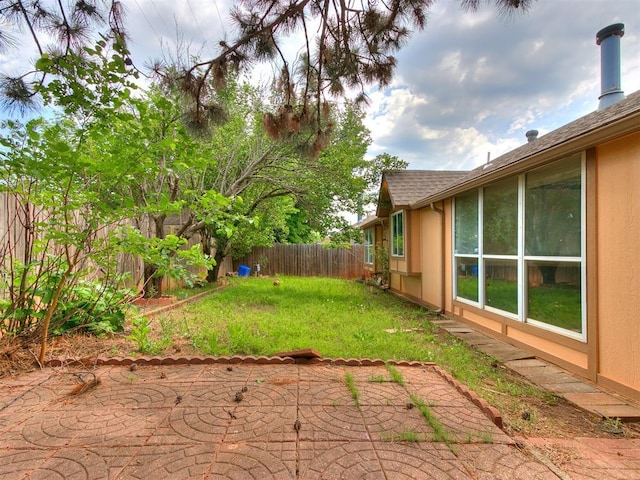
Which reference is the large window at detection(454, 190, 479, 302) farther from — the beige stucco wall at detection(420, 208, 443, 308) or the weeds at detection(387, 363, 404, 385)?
the weeds at detection(387, 363, 404, 385)

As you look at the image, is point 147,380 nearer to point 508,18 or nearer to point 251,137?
point 508,18

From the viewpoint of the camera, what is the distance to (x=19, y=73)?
312 centimetres

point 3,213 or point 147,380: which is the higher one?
point 3,213

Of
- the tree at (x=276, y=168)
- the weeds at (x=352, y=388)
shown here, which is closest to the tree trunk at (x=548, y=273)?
the weeds at (x=352, y=388)

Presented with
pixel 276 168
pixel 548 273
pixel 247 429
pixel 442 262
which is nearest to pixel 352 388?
pixel 247 429

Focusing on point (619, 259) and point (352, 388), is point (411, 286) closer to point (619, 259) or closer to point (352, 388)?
point (619, 259)

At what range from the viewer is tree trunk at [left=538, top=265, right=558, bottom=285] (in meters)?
3.98

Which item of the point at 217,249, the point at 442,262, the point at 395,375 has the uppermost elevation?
the point at 217,249

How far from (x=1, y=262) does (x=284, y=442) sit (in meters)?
3.65

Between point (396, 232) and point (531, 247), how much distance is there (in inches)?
201

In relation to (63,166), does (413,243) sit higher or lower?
lower

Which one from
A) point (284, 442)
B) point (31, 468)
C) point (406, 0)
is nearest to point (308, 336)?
point (284, 442)

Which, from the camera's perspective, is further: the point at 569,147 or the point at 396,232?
the point at 396,232

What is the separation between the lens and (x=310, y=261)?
17.0 m
